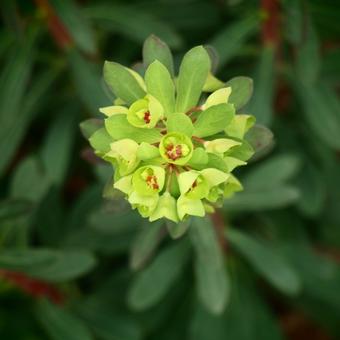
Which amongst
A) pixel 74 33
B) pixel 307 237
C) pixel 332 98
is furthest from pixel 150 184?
pixel 307 237

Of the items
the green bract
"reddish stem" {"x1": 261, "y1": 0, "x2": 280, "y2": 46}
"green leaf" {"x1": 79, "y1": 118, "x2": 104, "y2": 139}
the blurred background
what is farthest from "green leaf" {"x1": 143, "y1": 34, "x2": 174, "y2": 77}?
"reddish stem" {"x1": 261, "y1": 0, "x2": 280, "y2": 46}

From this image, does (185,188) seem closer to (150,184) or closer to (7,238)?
(150,184)

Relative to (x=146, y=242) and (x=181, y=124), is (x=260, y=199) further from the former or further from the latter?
(x=181, y=124)

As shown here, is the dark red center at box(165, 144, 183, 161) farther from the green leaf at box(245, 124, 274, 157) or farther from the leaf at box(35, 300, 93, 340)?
the leaf at box(35, 300, 93, 340)

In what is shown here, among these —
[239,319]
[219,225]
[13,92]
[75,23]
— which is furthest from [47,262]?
[239,319]

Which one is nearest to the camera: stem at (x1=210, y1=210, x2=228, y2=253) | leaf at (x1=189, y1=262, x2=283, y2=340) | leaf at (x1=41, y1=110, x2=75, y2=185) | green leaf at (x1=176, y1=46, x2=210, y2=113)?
green leaf at (x1=176, y1=46, x2=210, y2=113)

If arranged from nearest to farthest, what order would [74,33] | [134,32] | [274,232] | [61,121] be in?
1. [74,33]
2. [134,32]
3. [61,121]
4. [274,232]
